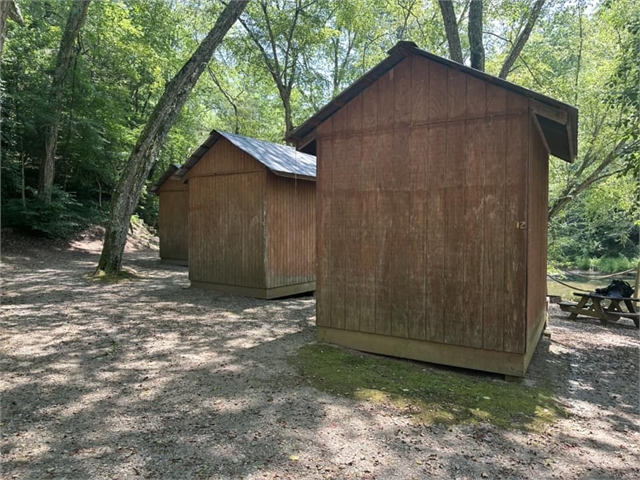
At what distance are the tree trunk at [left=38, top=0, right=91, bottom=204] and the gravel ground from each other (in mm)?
9972

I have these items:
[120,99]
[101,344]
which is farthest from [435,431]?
[120,99]

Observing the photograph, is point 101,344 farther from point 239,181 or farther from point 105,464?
point 239,181

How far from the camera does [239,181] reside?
9094 mm

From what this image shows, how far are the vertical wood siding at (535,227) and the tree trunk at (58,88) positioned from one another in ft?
44.3

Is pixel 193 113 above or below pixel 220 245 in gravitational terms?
above

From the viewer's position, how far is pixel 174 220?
47.2 feet

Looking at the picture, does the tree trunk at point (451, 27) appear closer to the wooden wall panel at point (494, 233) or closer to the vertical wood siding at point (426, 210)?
the vertical wood siding at point (426, 210)

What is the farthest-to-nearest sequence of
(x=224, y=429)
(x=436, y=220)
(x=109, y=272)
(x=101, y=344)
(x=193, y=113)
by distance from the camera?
(x=193, y=113) → (x=109, y=272) → (x=101, y=344) → (x=436, y=220) → (x=224, y=429)

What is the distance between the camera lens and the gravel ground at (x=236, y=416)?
8.70ft

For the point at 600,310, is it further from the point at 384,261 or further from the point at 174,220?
the point at 174,220

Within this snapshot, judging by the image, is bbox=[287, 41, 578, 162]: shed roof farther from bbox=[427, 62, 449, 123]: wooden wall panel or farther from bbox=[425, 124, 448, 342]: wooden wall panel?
bbox=[425, 124, 448, 342]: wooden wall panel

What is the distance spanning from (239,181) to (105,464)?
23.2 feet

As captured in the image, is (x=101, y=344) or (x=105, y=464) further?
(x=101, y=344)

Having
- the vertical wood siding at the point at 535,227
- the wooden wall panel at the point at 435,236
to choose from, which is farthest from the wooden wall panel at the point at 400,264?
the vertical wood siding at the point at 535,227
